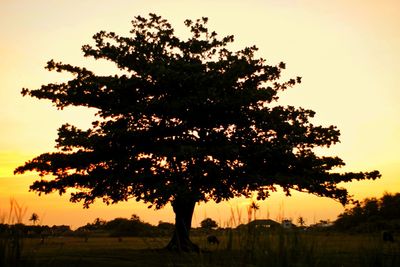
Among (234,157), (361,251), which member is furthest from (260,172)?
(361,251)

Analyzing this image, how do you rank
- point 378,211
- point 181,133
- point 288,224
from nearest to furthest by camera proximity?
point 288,224, point 181,133, point 378,211

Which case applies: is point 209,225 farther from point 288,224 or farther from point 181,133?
point 181,133

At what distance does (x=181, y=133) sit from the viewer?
26.8m

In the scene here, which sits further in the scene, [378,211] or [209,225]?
[378,211]

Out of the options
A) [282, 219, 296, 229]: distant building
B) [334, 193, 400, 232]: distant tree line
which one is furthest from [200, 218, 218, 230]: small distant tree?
[334, 193, 400, 232]: distant tree line

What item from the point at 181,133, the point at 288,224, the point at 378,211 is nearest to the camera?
the point at 288,224

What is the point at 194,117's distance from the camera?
26406 millimetres

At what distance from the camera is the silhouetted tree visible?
25531 mm

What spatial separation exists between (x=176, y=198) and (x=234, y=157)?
385cm

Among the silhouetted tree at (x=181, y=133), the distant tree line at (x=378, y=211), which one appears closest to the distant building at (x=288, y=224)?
the silhouetted tree at (x=181, y=133)

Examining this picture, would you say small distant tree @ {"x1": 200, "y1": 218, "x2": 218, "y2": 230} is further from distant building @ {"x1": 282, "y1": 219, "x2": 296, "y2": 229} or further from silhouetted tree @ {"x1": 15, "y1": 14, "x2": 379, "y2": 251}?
silhouetted tree @ {"x1": 15, "y1": 14, "x2": 379, "y2": 251}

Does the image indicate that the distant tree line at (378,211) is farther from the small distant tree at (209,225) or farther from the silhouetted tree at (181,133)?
the small distant tree at (209,225)

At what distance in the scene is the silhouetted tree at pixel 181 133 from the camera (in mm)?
25531

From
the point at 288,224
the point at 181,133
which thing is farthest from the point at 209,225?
the point at 181,133
